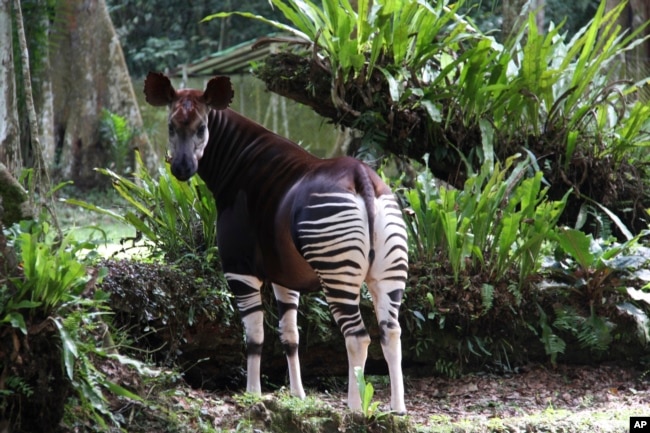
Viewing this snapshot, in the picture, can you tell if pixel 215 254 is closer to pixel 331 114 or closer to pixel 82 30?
pixel 331 114

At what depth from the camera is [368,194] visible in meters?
5.01

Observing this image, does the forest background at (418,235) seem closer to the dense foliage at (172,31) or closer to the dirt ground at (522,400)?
the dirt ground at (522,400)

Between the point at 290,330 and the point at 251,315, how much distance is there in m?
0.28

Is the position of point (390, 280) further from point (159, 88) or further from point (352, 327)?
point (159, 88)

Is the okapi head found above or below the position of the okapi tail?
above

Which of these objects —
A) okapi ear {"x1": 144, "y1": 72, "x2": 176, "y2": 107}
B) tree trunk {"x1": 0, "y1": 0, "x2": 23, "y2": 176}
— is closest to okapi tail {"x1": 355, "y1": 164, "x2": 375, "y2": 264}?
okapi ear {"x1": 144, "y1": 72, "x2": 176, "y2": 107}

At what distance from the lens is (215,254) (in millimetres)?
6746

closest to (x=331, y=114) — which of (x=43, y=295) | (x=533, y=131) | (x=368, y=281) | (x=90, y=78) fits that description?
(x=533, y=131)

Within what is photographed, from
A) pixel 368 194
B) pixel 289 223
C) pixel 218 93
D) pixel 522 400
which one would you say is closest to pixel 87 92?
pixel 218 93

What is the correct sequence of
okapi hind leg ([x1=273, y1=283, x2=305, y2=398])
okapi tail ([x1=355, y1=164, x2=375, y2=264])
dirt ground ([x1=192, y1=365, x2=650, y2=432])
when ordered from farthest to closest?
okapi hind leg ([x1=273, y1=283, x2=305, y2=398])
dirt ground ([x1=192, y1=365, x2=650, y2=432])
okapi tail ([x1=355, y1=164, x2=375, y2=264])

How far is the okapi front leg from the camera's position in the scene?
560cm

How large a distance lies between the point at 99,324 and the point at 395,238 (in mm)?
1670

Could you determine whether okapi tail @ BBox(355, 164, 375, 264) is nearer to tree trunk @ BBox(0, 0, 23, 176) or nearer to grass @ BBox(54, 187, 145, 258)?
tree trunk @ BBox(0, 0, 23, 176)

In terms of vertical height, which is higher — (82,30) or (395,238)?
(82,30)
